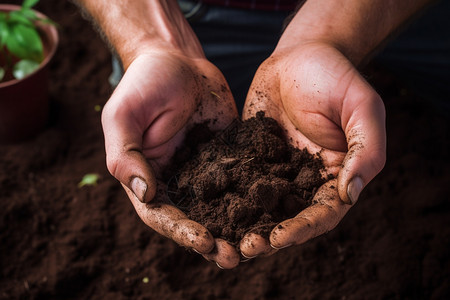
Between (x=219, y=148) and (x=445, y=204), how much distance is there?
126cm

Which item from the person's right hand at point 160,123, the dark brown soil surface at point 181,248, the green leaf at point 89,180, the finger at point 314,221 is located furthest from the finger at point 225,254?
the green leaf at point 89,180

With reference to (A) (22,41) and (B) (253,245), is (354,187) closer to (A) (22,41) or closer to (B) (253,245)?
(B) (253,245)

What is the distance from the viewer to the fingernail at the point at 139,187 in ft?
4.40

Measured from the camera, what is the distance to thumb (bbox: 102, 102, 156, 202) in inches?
53.1

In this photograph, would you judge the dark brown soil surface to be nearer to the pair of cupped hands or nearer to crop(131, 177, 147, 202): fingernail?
the pair of cupped hands

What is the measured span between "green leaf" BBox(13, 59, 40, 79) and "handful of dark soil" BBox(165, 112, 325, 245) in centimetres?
111

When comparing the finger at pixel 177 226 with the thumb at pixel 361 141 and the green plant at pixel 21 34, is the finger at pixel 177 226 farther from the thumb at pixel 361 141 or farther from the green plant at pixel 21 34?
the green plant at pixel 21 34

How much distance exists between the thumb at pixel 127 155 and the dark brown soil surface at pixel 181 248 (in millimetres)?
753

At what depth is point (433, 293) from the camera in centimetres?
191

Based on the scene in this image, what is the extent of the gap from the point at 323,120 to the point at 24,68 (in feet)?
5.11

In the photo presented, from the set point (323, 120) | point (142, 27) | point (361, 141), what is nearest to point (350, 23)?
point (323, 120)

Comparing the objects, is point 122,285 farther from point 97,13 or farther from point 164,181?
point 97,13

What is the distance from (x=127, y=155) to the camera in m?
1.37

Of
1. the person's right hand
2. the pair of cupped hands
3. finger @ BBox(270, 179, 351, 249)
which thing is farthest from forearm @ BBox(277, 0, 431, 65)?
finger @ BBox(270, 179, 351, 249)
